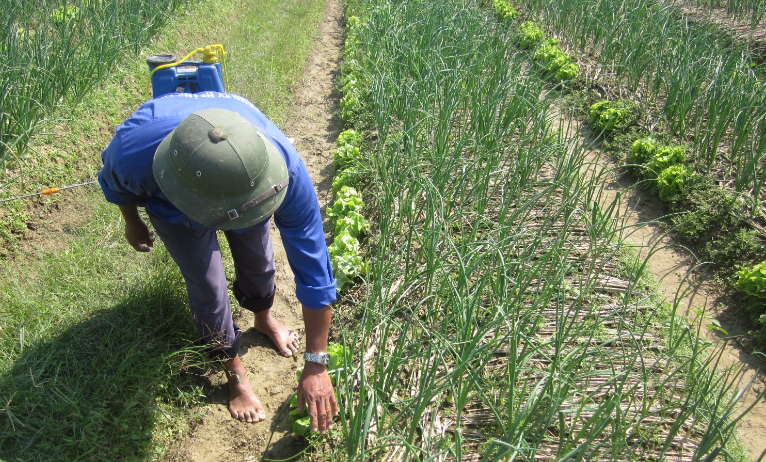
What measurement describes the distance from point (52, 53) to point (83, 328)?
6.51ft

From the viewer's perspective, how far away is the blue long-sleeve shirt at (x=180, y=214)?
1.49 meters

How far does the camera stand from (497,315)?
5.92ft

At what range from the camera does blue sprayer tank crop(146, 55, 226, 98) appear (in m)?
1.82

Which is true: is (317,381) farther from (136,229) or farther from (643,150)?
(643,150)

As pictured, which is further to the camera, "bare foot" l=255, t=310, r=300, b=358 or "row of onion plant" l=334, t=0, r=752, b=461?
"bare foot" l=255, t=310, r=300, b=358

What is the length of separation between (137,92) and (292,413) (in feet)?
10.4

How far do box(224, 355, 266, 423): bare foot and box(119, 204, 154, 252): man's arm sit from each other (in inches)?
21.8

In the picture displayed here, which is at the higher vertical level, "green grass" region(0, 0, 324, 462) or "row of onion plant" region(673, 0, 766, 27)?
"row of onion plant" region(673, 0, 766, 27)

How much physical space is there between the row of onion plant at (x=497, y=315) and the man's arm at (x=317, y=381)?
96 mm

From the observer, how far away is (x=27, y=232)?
2.66 metres

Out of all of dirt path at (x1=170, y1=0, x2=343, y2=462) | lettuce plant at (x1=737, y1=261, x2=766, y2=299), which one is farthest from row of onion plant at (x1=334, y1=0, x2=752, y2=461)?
lettuce plant at (x1=737, y1=261, x2=766, y2=299)

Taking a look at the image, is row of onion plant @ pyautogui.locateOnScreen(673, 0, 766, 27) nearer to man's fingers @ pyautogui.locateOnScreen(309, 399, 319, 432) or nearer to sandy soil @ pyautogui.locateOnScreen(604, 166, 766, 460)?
sandy soil @ pyautogui.locateOnScreen(604, 166, 766, 460)

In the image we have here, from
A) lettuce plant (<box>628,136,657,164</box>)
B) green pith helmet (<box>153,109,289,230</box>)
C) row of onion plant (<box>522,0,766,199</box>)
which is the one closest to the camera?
green pith helmet (<box>153,109,289,230</box>)

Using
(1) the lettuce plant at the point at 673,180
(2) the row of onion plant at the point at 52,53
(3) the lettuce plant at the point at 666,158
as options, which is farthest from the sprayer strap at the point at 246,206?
(3) the lettuce plant at the point at 666,158
